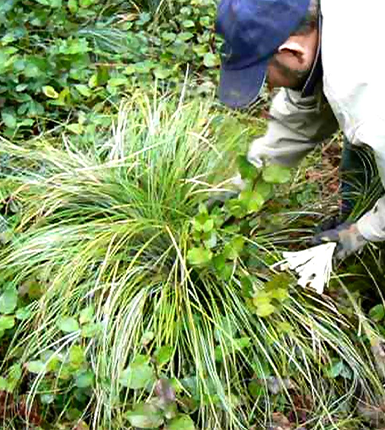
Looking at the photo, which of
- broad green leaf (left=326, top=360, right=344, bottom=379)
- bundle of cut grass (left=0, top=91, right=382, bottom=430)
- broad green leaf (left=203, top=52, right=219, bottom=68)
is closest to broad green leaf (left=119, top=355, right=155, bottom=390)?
bundle of cut grass (left=0, top=91, right=382, bottom=430)

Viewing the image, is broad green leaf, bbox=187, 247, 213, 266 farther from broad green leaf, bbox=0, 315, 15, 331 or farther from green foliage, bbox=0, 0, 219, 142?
green foliage, bbox=0, 0, 219, 142

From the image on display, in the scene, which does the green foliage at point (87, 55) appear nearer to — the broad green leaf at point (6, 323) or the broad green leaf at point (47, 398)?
the broad green leaf at point (6, 323)

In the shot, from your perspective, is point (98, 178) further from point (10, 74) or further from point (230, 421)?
point (230, 421)

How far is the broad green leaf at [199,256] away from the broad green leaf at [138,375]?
31 centimetres

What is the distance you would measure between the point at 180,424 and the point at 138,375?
15cm

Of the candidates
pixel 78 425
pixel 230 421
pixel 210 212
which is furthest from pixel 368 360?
pixel 78 425

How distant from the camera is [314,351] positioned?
2.37m

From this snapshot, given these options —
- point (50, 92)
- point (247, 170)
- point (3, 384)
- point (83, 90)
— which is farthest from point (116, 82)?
point (3, 384)

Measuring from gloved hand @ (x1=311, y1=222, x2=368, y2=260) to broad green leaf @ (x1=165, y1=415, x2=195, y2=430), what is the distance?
A: 597 mm

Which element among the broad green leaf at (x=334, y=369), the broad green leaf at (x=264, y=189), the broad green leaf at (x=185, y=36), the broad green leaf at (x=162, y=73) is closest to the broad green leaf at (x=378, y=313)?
the broad green leaf at (x=334, y=369)

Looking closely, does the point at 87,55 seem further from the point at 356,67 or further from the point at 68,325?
the point at 356,67

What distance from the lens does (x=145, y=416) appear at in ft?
6.88

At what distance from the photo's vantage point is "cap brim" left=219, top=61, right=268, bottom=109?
198 centimetres

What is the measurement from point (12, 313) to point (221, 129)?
2.99 ft
